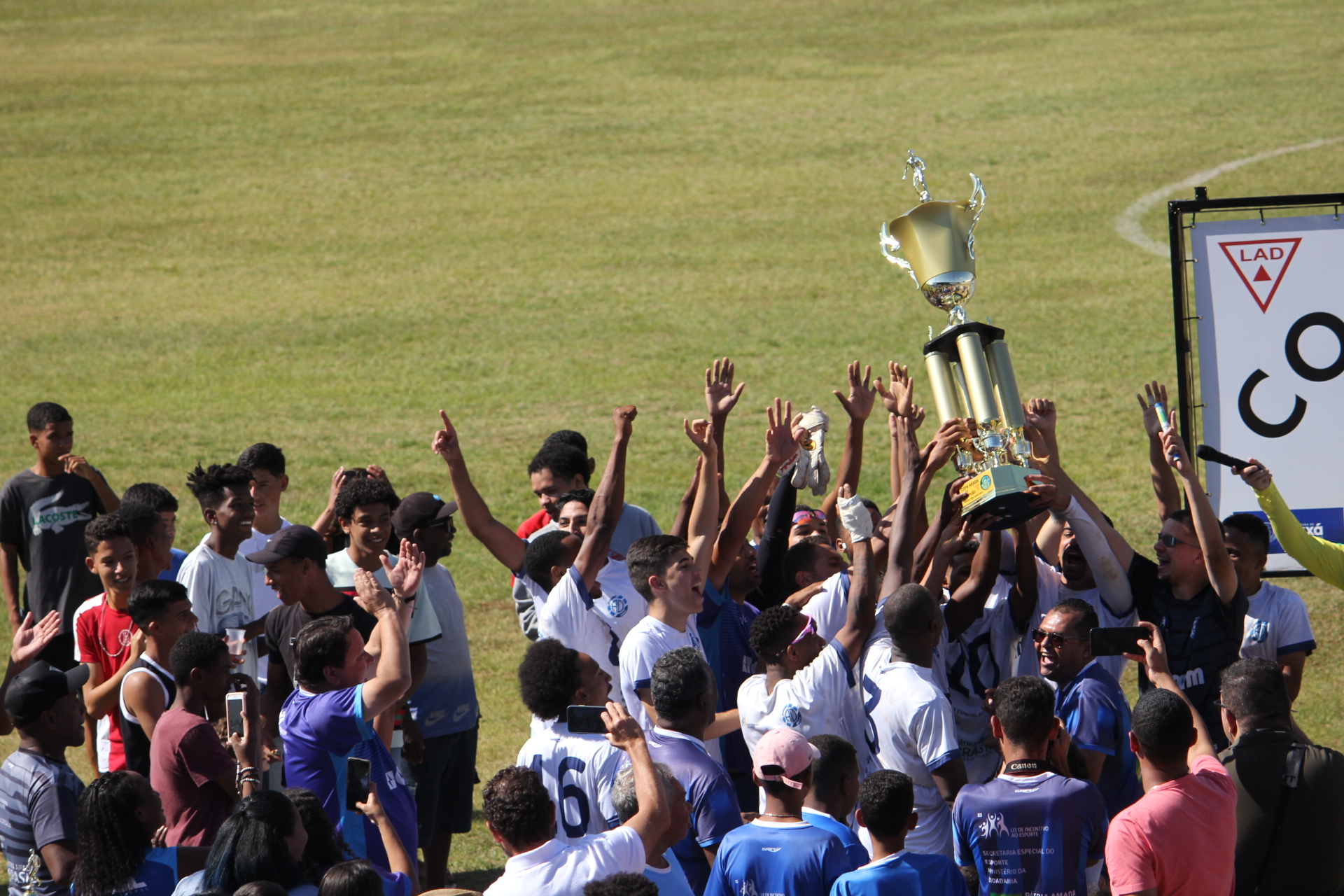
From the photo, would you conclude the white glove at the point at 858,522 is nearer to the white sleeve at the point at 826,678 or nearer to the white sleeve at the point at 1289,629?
the white sleeve at the point at 826,678

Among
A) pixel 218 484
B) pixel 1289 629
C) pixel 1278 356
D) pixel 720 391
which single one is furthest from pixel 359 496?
pixel 1278 356

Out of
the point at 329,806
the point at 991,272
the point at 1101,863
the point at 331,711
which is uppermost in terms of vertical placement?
the point at 991,272

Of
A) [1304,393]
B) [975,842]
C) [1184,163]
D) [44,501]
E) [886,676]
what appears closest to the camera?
[975,842]

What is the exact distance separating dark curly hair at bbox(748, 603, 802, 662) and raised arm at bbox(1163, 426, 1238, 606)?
1.95 m

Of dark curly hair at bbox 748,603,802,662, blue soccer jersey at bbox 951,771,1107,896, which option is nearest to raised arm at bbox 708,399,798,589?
dark curly hair at bbox 748,603,802,662

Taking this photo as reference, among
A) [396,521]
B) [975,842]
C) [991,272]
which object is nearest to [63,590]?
[396,521]

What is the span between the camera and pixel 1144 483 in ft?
53.4

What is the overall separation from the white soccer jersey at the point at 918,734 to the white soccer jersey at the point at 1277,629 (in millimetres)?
2087

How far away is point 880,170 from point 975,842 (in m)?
26.0

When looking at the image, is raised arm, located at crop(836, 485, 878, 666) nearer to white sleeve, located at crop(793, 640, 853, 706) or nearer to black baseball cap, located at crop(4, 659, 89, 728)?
white sleeve, located at crop(793, 640, 853, 706)

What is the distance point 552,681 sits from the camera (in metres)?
5.55

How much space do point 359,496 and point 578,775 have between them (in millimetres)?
2568

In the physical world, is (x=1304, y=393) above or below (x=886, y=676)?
above

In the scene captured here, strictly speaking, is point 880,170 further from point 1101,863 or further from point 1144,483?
point 1101,863
